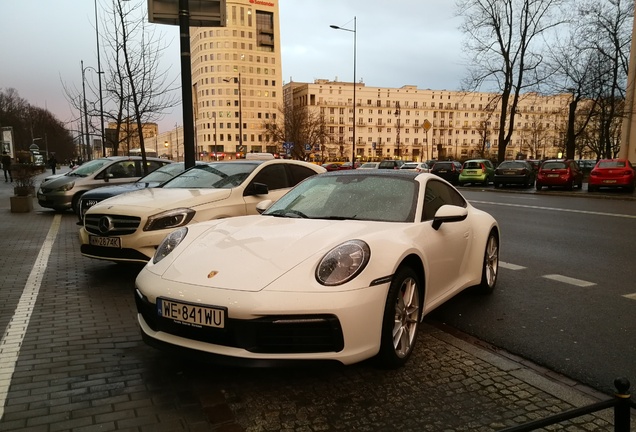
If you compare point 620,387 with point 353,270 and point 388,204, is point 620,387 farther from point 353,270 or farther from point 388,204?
point 388,204

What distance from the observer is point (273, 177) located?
7281mm

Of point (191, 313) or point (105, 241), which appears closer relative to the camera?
point (191, 313)

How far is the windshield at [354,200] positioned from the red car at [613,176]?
21816 mm

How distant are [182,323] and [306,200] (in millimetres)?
1842

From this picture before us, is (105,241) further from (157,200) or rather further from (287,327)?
(287,327)

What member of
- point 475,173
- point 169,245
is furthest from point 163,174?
point 475,173

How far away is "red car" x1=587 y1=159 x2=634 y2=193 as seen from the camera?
21766 millimetres

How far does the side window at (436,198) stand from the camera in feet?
13.6

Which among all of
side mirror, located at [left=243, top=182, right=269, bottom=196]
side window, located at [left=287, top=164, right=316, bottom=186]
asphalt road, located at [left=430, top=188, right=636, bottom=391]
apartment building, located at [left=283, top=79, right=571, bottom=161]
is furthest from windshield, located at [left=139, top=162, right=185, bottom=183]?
apartment building, located at [left=283, top=79, right=571, bottom=161]

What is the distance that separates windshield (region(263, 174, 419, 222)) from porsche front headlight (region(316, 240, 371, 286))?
0.74 meters

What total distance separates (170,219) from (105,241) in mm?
805

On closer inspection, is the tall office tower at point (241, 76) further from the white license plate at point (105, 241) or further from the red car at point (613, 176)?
the white license plate at point (105, 241)

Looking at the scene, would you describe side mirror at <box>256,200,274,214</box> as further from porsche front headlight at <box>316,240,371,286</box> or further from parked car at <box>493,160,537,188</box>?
parked car at <box>493,160,537,188</box>

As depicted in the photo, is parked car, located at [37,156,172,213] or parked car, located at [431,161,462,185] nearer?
parked car, located at [37,156,172,213]
